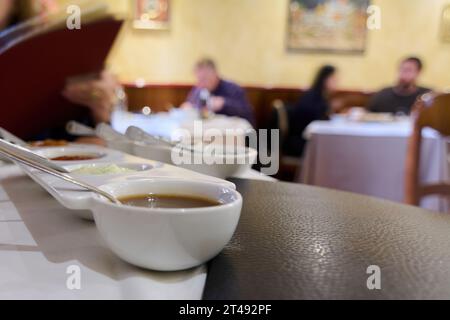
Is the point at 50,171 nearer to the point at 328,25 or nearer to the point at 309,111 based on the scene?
the point at 309,111

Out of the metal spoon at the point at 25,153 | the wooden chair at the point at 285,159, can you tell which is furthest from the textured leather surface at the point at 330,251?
the wooden chair at the point at 285,159

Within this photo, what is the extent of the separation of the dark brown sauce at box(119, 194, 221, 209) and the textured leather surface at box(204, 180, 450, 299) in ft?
0.22

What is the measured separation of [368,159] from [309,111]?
1.47m

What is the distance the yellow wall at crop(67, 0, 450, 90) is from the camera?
581cm

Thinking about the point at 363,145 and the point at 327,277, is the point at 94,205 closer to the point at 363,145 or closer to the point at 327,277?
the point at 327,277

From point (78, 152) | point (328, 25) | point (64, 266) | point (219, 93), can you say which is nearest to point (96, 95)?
point (78, 152)

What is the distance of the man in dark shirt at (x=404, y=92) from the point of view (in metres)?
5.10

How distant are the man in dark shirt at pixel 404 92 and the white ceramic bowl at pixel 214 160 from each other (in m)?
4.44

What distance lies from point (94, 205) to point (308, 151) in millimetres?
2868

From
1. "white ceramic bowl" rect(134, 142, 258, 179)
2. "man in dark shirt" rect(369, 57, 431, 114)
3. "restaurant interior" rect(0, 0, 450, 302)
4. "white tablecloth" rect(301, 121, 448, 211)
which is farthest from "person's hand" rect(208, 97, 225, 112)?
"white ceramic bowl" rect(134, 142, 258, 179)

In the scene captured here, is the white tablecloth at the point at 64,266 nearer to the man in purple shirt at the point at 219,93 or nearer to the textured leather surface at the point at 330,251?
the textured leather surface at the point at 330,251

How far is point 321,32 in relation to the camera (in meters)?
5.87
